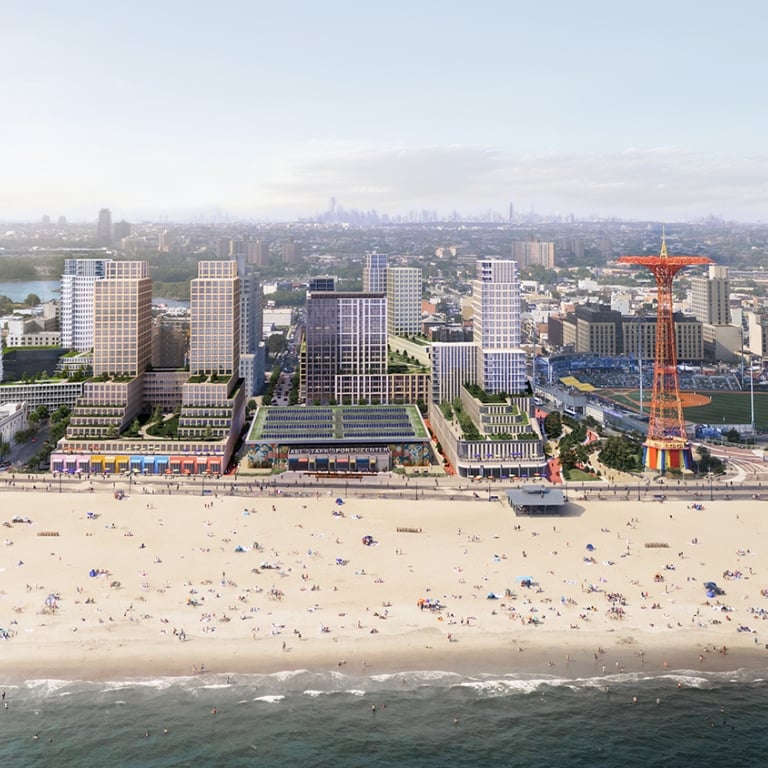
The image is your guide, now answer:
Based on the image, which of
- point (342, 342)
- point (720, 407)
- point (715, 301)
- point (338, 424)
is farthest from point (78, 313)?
point (715, 301)

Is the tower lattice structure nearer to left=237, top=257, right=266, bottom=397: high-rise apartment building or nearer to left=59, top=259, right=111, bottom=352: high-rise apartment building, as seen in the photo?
left=237, top=257, right=266, bottom=397: high-rise apartment building

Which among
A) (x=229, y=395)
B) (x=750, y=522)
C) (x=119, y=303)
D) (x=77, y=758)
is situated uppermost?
(x=119, y=303)

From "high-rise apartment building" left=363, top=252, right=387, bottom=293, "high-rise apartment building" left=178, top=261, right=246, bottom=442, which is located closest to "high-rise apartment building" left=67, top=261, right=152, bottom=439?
"high-rise apartment building" left=178, top=261, right=246, bottom=442

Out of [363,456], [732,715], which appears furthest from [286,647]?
[363,456]

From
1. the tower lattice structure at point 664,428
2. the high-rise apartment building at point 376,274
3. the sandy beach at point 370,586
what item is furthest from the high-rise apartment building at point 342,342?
the high-rise apartment building at point 376,274

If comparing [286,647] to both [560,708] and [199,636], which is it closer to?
[199,636]

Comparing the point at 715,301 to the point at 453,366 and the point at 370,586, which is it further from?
the point at 370,586
